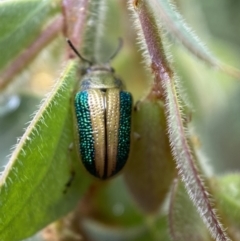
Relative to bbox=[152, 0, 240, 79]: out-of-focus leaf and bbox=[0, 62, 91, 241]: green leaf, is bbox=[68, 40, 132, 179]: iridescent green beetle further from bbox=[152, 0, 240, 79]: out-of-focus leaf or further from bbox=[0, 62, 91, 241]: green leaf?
bbox=[152, 0, 240, 79]: out-of-focus leaf

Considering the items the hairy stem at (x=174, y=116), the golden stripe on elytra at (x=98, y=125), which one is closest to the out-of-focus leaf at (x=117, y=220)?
the golden stripe on elytra at (x=98, y=125)

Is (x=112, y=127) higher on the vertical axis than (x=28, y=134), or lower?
lower

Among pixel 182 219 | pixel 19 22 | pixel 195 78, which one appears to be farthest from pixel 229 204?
pixel 195 78

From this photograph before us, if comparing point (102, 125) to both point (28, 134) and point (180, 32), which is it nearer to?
point (28, 134)

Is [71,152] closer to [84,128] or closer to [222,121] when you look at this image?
[84,128]

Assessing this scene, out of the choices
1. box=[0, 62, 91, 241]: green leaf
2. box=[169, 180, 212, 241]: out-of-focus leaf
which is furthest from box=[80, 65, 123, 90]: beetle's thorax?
box=[169, 180, 212, 241]: out-of-focus leaf
